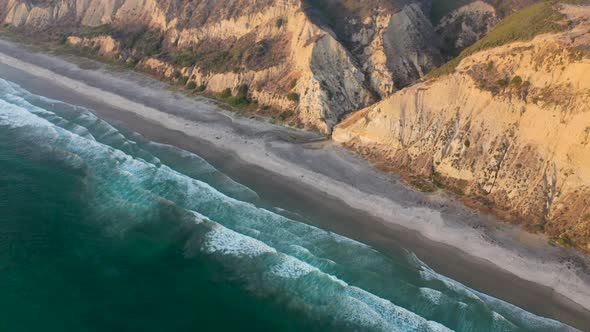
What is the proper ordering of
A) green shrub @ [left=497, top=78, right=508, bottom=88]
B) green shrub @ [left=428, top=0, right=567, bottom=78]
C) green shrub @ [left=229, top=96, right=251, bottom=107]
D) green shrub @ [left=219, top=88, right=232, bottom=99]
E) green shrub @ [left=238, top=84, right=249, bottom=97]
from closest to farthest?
green shrub @ [left=497, top=78, right=508, bottom=88] < green shrub @ [left=428, top=0, right=567, bottom=78] < green shrub @ [left=229, top=96, right=251, bottom=107] < green shrub @ [left=238, top=84, right=249, bottom=97] < green shrub @ [left=219, top=88, right=232, bottom=99]

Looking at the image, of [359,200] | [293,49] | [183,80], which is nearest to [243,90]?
[293,49]

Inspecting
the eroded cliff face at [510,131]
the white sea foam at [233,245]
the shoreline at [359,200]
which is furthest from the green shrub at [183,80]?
the white sea foam at [233,245]

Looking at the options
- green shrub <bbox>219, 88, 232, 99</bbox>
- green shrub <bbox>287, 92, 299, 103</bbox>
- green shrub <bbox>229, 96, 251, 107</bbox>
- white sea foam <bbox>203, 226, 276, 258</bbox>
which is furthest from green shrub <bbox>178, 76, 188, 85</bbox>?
white sea foam <bbox>203, 226, 276, 258</bbox>

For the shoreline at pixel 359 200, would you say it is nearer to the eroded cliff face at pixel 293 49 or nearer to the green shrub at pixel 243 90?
the green shrub at pixel 243 90

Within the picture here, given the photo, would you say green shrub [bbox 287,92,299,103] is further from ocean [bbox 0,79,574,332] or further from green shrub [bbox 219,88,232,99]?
ocean [bbox 0,79,574,332]

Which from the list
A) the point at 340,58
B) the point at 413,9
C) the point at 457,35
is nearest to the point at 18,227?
the point at 340,58

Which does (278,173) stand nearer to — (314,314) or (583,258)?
(314,314)

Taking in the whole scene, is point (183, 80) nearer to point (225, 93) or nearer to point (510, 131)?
point (225, 93)
